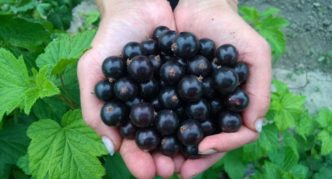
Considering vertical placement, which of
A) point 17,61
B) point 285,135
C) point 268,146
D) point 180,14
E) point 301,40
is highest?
point 17,61

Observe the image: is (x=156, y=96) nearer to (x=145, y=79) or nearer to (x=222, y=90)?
(x=145, y=79)

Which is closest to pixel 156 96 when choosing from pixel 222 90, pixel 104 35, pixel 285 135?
→ pixel 222 90

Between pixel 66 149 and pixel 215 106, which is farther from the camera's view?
pixel 215 106

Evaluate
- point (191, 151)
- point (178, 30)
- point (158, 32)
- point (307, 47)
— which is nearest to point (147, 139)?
point (191, 151)

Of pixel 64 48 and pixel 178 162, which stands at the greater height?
pixel 64 48

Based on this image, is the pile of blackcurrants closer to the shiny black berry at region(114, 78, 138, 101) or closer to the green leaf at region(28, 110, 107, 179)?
the shiny black berry at region(114, 78, 138, 101)

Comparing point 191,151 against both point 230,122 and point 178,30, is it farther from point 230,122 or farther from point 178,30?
point 178,30

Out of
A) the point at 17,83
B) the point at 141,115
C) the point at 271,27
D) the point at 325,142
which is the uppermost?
the point at 17,83
